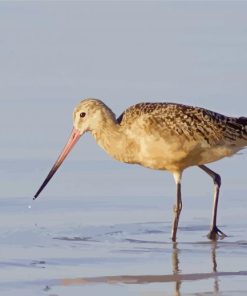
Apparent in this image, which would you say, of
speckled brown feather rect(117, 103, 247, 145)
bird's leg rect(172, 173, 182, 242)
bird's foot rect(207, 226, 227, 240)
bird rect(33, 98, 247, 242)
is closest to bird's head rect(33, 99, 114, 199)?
bird rect(33, 98, 247, 242)

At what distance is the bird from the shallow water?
353 mm

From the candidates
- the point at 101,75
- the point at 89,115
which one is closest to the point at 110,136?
the point at 89,115

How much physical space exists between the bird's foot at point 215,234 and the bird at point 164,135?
0.63m

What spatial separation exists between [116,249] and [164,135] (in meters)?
2.06

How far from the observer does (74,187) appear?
15570 millimetres

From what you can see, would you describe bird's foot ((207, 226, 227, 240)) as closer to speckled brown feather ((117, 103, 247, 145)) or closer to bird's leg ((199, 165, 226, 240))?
bird's leg ((199, 165, 226, 240))

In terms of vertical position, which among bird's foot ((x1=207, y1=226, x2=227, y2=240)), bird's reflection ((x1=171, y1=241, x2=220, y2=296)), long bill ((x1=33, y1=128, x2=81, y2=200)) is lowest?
bird's foot ((x1=207, y1=226, x2=227, y2=240))

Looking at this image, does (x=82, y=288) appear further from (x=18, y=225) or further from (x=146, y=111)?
(x=146, y=111)

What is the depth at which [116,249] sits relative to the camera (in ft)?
43.4

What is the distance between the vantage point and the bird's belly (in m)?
14.9

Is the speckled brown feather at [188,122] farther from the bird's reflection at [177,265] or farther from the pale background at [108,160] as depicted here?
the bird's reflection at [177,265]

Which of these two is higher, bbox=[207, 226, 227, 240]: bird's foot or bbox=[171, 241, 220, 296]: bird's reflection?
bbox=[171, 241, 220, 296]: bird's reflection

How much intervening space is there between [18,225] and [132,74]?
6.84 meters

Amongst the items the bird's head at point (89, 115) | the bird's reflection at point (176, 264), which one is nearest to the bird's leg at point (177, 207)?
the bird's reflection at point (176, 264)
